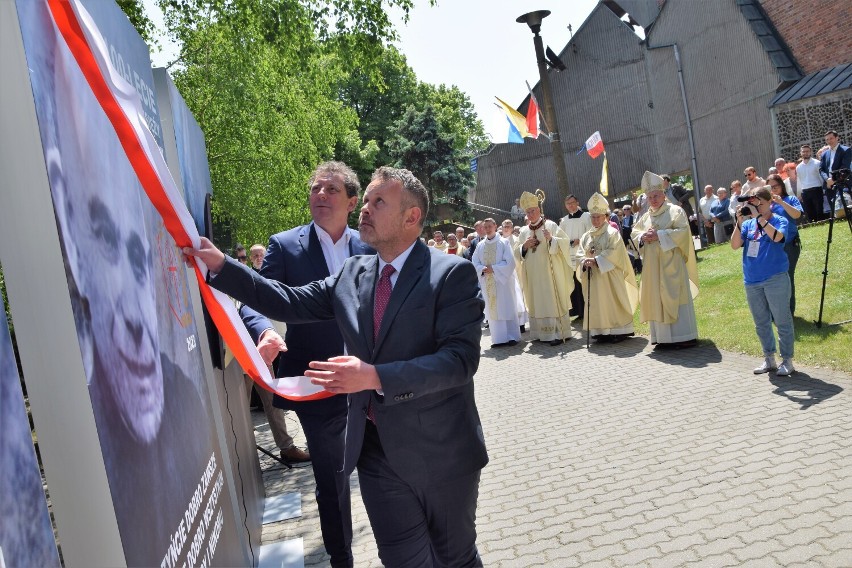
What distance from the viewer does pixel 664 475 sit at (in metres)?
5.89

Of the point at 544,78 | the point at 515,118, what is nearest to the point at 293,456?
the point at 544,78

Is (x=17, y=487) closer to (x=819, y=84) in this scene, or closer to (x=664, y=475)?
(x=664, y=475)

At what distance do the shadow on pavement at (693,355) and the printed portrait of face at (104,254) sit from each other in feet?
27.3

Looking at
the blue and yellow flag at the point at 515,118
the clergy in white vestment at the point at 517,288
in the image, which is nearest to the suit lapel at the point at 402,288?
the clergy in white vestment at the point at 517,288

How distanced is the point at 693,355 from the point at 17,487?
9956 millimetres

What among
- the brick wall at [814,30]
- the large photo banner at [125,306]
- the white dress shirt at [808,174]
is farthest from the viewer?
the brick wall at [814,30]

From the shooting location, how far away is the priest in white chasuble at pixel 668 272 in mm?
10805

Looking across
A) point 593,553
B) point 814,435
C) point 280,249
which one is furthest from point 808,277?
point 280,249

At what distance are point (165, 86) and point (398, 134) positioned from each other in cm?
4067

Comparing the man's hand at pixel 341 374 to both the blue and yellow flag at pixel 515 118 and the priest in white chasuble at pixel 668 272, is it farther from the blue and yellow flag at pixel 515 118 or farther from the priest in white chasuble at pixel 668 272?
the blue and yellow flag at pixel 515 118

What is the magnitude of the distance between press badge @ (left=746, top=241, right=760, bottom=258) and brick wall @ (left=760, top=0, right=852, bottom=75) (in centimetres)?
1724

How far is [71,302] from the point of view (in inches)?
75.0

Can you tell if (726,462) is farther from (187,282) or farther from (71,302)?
(71,302)

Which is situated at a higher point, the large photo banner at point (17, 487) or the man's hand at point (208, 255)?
the man's hand at point (208, 255)
